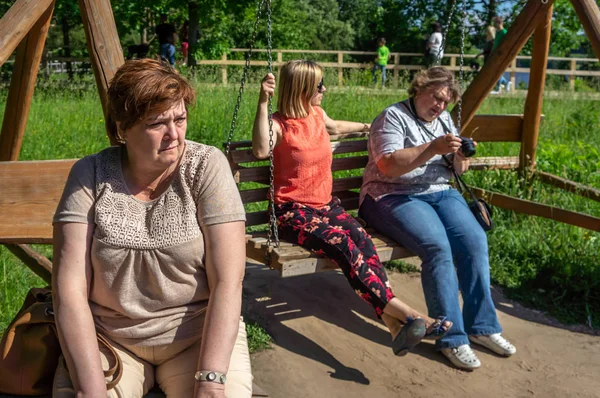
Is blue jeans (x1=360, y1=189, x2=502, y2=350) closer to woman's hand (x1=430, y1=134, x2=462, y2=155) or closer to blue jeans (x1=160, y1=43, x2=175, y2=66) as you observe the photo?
woman's hand (x1=430, y1=134, x2=462, y2=155)

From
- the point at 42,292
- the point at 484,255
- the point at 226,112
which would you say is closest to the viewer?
the point at 42,292

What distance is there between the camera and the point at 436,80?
13.8 ft

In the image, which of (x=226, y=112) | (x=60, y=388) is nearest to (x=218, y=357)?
(x=60, y=388)

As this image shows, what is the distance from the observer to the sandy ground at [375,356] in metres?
3.74

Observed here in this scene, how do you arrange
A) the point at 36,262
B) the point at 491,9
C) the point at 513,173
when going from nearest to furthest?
the point at 36,262 → the point at 513,173 → the point at 491,9

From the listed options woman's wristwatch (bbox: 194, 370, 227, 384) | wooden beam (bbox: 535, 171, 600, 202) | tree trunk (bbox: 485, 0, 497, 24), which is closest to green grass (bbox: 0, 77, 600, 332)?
wooden beam (bbox: 535, 171, 600, 202)

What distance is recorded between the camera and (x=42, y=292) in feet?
9.03

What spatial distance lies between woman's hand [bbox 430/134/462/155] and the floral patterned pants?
0.60m

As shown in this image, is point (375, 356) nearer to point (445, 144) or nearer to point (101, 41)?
point (445, 144)

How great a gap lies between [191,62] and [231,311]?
15188 millimetres

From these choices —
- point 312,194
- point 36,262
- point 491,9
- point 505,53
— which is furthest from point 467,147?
point 491,9

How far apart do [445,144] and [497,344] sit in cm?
116

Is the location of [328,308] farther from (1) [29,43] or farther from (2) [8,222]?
(1) [29,43]

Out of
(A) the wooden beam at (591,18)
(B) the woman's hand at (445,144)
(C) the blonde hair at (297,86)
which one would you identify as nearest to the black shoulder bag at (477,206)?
(B) the woman's hand at (445,144)
